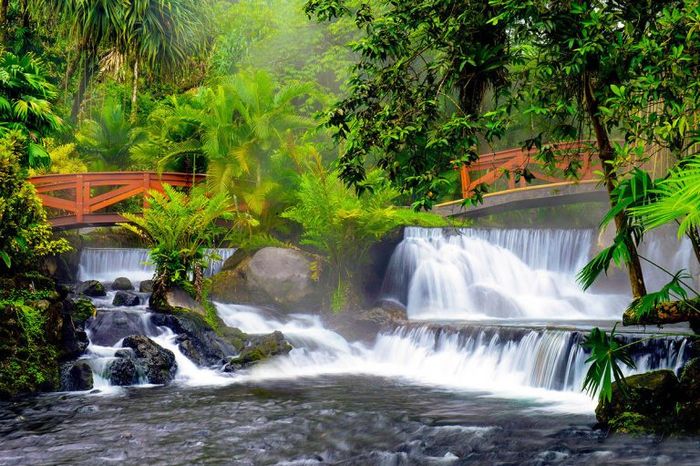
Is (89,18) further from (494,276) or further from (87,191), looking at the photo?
(494,276)

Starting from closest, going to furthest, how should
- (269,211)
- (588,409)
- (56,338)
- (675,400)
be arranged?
→ (675,400) < (588,409) < (56,338) < (269,211)

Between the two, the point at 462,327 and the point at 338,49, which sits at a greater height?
the point at 338,49

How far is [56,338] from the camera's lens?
11383 millimetres

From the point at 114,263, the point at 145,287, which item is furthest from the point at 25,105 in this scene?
the point at 114,263

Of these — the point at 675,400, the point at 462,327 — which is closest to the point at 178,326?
the point at 462,327

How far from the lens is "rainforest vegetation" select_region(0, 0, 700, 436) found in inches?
234

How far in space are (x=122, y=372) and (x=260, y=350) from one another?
250 centimetres

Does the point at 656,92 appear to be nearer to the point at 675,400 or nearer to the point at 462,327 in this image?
the point at 675,400

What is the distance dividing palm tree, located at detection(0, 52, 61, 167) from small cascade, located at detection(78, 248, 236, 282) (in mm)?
7952

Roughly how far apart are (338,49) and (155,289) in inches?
570

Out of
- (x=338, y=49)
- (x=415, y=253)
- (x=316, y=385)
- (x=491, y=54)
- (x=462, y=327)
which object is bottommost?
(x=316, y=385)

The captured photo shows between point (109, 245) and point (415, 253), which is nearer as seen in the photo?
point (415, 253)

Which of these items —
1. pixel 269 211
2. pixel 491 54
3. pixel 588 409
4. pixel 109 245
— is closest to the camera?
pixel 491 54

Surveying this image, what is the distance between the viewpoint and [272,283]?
17109mm
